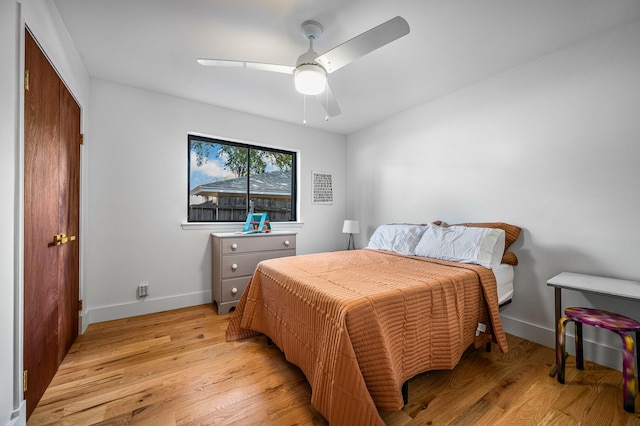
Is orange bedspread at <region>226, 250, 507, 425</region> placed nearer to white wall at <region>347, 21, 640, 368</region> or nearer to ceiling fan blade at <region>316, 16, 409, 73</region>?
white wall at <region>347, 21, 640, 368</region>

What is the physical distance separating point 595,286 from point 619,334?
0.93ft

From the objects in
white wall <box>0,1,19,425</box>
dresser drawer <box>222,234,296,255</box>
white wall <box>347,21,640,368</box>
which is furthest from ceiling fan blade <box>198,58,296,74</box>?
white wall <box>347,21,640,368</box>

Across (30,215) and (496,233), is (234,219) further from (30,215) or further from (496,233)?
(496,233)

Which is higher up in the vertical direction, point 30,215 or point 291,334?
point 30,215

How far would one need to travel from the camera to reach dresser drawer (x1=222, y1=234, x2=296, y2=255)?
2.87 m

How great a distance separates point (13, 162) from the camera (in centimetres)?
121

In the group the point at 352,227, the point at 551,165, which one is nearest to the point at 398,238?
the point at 352,227

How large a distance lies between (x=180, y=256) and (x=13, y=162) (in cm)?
192

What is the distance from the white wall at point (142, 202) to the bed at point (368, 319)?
1.14 metres

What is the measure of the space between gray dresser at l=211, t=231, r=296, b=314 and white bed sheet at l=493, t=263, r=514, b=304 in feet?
7.41

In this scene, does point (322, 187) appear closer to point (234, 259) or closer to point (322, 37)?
point (234, 259)

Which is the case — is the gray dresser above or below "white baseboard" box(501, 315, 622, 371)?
above

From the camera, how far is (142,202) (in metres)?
2.76

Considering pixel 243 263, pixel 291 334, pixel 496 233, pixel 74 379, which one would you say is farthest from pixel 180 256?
pixel 496 233
